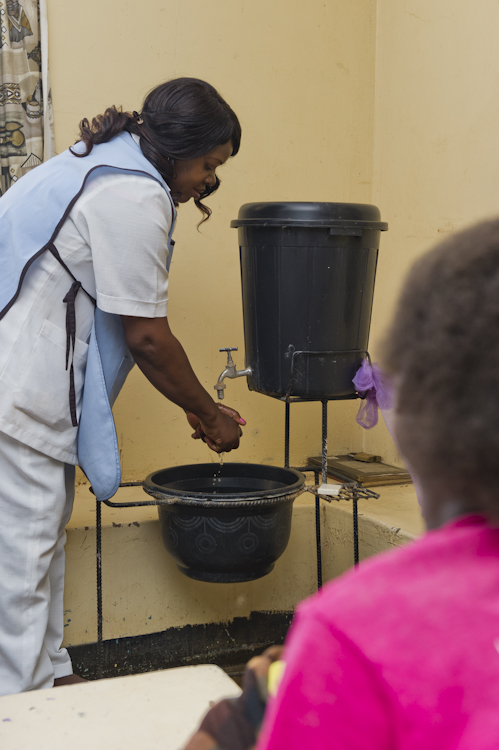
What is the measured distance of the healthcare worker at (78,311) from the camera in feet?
5.35

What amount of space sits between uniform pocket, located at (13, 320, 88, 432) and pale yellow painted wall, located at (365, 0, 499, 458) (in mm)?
1404

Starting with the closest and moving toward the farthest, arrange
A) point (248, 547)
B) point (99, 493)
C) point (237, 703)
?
point (237, 703), point (99, 493), point (248, 547)

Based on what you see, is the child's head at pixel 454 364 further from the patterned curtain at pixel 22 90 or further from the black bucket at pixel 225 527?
the patterned curtain at pixel 22 90

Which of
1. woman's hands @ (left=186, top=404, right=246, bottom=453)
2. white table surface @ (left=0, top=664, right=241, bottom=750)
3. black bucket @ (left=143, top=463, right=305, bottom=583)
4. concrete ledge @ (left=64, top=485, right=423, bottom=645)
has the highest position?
white table surface @ (left=0, top=664, right=241, bottom=750)

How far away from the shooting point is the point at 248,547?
6.52 feet

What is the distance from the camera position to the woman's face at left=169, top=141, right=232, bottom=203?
1.82 m

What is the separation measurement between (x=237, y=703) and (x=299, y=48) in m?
2.97

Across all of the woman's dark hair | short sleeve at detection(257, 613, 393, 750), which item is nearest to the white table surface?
short sleeve at detection(257, 613, 393, 750)

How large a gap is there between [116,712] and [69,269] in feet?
3.64

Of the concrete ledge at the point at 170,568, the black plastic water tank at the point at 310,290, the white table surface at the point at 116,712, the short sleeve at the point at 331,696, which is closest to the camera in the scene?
the short sleeve at the point at 331,696

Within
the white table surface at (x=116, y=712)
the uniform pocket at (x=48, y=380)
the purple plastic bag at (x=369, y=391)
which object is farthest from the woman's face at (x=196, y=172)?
the white table surface at (x=116, y=712)

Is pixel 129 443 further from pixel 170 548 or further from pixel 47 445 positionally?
pixel 47 445

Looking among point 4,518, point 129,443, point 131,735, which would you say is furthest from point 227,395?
point 131,735

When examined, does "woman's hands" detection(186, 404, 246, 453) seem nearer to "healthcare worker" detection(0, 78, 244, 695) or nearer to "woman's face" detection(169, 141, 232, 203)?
"healthcare worker" detection(0, 78, 244, 695)
